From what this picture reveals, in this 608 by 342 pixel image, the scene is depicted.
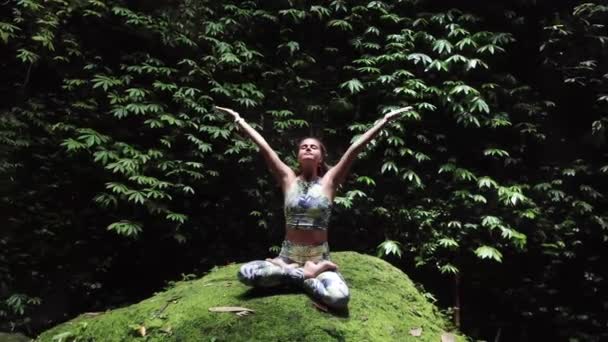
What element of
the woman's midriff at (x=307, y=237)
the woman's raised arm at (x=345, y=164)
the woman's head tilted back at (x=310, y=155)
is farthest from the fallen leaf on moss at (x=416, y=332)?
the woman's head tilted back at (x=310, y=155)

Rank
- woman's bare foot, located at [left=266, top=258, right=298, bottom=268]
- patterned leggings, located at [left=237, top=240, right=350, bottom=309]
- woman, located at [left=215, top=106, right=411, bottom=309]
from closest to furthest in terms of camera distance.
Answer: patterned leggings, located at [left=237, top=240, right=350, bottom=309] < woman, located at [left=215, top=106, right=411, bottom=309] < woman's bare foot, located at [left=266, top=258, right=298, bottom=268]

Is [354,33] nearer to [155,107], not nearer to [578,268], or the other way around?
[155,107]

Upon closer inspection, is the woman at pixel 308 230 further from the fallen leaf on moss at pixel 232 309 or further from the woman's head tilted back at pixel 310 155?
the fallen leaf on moss at pixel 232 309

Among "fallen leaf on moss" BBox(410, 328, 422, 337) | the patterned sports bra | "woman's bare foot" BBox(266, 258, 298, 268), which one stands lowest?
"fallen leaf on moss" BBox(410, 328, 422, 337)

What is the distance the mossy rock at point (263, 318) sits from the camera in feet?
8.52

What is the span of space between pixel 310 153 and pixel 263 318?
1.15 metres

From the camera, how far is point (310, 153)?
3.20 metres

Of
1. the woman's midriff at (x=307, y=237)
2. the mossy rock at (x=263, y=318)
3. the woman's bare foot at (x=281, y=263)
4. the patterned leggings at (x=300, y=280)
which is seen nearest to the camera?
the mossy rock at (x=263, y=318)

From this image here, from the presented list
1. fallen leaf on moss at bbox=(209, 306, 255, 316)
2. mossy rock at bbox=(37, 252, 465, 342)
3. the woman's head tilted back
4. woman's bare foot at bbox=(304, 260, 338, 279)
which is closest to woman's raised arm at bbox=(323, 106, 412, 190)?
the woman's head tilted back

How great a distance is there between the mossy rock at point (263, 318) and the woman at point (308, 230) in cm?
12

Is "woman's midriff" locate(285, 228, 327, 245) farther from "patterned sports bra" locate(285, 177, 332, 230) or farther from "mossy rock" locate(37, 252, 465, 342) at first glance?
"mossy rock" locate(37, 252, 465, 342)

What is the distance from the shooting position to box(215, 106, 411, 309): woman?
284cm

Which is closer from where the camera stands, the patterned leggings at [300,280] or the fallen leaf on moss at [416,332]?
the patterned leggings at [300,280]

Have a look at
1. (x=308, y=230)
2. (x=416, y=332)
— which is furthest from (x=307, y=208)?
(x=416, y=332)
